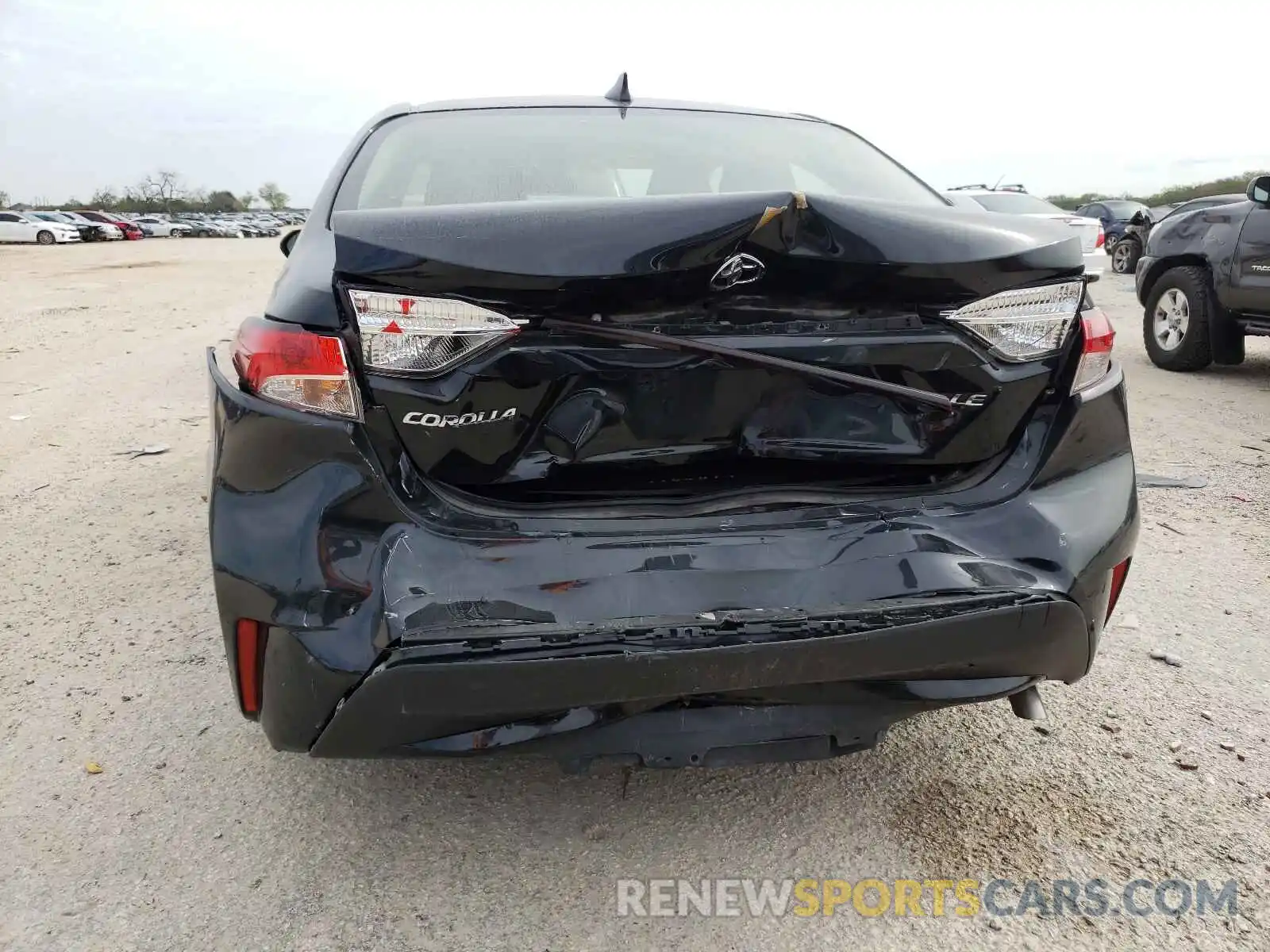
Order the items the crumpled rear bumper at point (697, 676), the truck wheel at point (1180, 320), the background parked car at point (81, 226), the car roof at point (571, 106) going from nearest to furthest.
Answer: the crumpled rear bumper at point (697, 676) → the car roof at point (571, 106) → the truck wheel at point (1180, 320) → the background parked car at point (81, 226)

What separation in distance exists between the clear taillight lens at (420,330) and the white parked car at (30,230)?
4609 centimetres

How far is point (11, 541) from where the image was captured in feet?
12.1

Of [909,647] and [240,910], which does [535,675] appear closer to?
[909,647]

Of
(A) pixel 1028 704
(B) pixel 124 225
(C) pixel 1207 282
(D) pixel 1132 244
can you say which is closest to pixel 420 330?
(A) pixel 1028 704

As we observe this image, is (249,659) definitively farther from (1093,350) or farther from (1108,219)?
(1108,219)

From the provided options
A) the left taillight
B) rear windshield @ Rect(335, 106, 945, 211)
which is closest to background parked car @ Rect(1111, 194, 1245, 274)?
rear windshield @ Rect(335, 106, 945, 211)

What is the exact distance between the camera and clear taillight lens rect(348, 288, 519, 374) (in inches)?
61.5

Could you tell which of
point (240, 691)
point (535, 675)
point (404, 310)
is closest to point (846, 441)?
point (535, 675)

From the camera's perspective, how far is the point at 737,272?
162 cm

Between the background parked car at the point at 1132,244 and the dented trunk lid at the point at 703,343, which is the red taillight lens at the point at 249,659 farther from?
the background parked car at the point at 1132,244

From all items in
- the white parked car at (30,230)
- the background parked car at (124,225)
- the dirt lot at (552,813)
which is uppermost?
the dirt lot at (552,813)

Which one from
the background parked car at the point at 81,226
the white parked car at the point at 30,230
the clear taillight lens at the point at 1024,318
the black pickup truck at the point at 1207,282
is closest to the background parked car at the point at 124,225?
the background parked car at the point at 81,226

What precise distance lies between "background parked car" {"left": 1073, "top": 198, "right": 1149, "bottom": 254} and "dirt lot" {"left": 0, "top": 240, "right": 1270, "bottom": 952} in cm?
1908

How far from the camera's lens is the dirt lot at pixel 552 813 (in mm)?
1763
